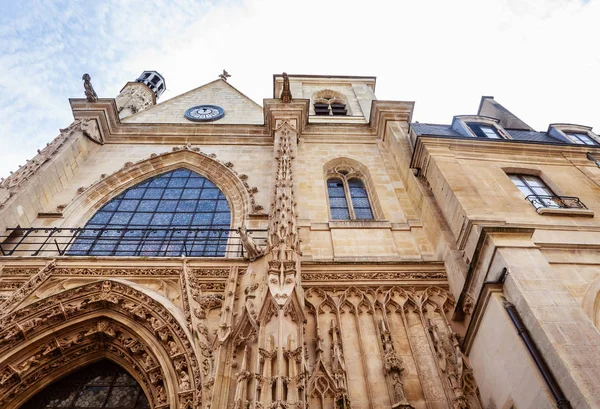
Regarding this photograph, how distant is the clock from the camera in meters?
14.0

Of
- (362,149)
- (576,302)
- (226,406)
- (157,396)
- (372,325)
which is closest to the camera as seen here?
(226,406)

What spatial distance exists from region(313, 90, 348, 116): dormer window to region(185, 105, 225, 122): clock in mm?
3653

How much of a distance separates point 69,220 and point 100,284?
3241mm

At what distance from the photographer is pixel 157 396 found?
550cm

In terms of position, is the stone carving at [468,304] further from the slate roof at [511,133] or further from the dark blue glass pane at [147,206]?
the dark blue glass pane at [147,206]

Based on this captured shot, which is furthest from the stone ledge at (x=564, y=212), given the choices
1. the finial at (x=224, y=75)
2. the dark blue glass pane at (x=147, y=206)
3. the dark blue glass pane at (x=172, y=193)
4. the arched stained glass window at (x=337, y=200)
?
the finial at (x=224, y=75)

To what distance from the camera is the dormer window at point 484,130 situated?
10843 mm

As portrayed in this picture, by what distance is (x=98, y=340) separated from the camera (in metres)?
6.37

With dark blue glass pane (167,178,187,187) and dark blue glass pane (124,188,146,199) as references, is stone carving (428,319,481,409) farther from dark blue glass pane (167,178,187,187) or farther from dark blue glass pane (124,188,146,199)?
dark blue glass pane (124,188,146,199)

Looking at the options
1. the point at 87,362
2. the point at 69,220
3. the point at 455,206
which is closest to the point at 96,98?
the point at 69,220

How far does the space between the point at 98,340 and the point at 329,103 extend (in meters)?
12.4

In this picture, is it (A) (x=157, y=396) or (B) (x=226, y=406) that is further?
(A) (x=157, y=396)

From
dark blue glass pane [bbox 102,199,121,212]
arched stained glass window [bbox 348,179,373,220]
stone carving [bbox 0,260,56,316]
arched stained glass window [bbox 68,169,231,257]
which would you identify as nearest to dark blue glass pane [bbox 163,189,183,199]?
arched stained glass window [bbox 68,169,231,257]

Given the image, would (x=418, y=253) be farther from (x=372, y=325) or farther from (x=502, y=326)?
(x=502, y=326)
